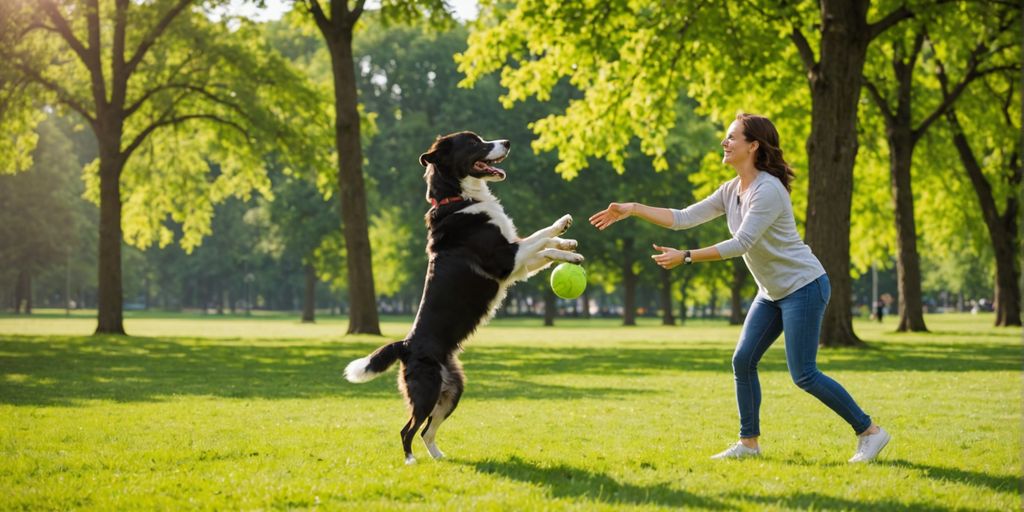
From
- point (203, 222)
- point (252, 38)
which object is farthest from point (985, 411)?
point (203, 222)

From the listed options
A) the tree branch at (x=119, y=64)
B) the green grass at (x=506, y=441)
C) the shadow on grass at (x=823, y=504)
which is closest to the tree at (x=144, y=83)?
the tree branch at (x=119, y=64)

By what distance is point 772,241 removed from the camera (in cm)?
678

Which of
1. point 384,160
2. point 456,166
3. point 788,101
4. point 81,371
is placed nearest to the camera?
point 456,166

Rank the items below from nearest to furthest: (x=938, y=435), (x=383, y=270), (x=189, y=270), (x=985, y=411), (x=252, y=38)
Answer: (x=938, y=435)
(x=985, y=411)
(x=252, y=38)
(x=383, y=270)
(x=189, y=270)

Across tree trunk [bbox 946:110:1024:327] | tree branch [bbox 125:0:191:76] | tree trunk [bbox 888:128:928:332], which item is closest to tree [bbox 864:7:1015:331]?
tree trunk [bbox 888:128:928:332]

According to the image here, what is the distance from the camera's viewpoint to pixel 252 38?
2975 centimetres

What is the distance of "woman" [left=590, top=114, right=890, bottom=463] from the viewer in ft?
21.9

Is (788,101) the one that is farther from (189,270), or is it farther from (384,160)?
(189,270)

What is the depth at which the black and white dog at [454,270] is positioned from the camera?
23.5 feet

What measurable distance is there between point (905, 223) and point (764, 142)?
2437 centimetres

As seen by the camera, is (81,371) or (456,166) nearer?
(456,166)

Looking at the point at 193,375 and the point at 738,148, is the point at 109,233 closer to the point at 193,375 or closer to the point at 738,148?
the point at 193,375

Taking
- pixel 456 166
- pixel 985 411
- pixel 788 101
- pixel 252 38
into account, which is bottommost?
pixel 985 411

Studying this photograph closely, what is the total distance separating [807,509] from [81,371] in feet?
43.9
